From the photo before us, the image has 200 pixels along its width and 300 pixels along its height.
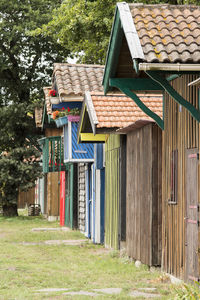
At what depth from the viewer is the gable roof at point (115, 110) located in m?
15.3

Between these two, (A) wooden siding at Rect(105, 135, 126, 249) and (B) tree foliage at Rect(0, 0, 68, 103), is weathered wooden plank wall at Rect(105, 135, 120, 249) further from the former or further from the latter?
(B) tree foliage at Rect(0, 0, 68, 103)

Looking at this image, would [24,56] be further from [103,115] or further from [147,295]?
[147,295]

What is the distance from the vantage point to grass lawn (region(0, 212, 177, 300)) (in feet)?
33.5

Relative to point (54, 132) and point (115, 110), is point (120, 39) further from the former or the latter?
point (54, 132)

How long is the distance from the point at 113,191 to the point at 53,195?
1733cm

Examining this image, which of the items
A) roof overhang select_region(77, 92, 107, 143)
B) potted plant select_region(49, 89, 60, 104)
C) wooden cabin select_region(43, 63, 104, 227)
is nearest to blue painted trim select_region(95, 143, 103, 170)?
roof overhang select_region(77, 92, 107, 143)

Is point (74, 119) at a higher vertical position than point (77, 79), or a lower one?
lower

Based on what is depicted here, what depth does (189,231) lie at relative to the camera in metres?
10.2

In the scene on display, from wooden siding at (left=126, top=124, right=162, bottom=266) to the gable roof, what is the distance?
4.25ft

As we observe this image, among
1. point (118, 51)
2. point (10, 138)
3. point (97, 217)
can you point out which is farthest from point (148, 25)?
point (10, 138)

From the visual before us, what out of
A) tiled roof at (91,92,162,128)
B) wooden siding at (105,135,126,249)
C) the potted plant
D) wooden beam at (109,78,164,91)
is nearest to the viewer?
wooden beam at (109,78,164,91)

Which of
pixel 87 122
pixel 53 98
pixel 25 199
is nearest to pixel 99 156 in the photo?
pixel 87 122

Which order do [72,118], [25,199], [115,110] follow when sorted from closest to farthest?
[115,110], [72,118], [25,199]

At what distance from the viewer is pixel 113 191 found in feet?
54.2
